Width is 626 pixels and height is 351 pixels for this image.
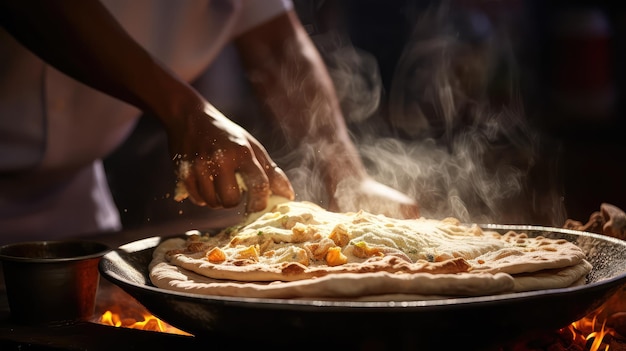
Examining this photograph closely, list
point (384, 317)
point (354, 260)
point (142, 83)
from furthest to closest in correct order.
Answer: point (142, 83)
point (354, 260)
point (384, 317)

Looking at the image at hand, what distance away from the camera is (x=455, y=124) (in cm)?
584

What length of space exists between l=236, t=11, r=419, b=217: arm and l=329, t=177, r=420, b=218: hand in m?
0.16

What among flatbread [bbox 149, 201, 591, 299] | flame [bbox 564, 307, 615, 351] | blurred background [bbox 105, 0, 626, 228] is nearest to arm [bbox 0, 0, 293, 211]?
flatbread [bbox 149, 201, 591, 299]

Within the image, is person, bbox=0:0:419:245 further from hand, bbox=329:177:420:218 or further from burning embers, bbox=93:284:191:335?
burning embers, bbox=93:284:191:335

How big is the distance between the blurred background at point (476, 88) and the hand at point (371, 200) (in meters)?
2.40

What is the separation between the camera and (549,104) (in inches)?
237

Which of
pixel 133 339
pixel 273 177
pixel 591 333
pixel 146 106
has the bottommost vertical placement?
pixel 591 333

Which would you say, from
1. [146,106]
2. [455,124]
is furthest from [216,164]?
[455,124]

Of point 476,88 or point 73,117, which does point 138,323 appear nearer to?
point 73,117

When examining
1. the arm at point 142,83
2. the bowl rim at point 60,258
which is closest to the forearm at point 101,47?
the arm at point 142,83

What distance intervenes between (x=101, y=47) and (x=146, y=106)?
0.22m

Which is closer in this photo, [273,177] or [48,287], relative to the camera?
[48,287]

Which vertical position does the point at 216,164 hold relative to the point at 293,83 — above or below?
below

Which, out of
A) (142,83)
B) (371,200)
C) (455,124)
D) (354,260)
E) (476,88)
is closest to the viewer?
(354,260)
